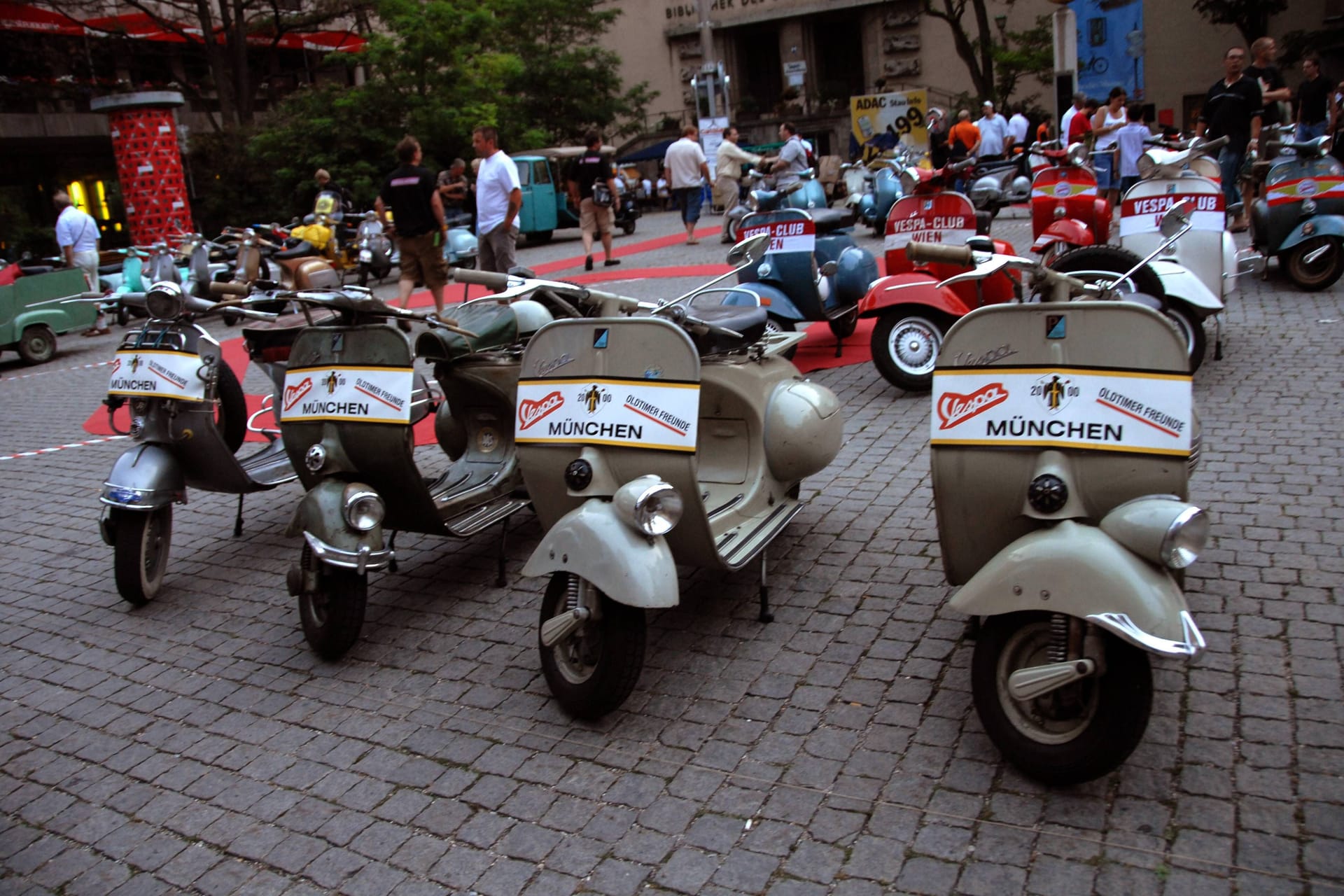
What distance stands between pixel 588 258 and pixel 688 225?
2.79m

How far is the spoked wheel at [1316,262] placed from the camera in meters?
8.59

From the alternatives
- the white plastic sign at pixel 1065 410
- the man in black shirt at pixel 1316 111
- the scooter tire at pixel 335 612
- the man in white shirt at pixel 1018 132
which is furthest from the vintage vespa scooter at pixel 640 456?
the man in white shirt at pixel 1018 132

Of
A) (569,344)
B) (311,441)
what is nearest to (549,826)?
(569,344)

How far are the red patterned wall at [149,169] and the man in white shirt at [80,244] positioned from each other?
10.2 ft

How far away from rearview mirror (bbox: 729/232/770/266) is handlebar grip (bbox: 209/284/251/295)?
7.95ft

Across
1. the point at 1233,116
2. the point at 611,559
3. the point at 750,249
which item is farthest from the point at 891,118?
the point at 611,559

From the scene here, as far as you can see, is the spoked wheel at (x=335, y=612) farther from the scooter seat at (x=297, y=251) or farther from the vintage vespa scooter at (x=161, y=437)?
the scooter seat at (x=297, y=251)

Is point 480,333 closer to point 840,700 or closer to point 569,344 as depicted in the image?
point 569,344

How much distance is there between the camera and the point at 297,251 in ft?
47.1

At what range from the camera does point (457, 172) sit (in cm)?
1759

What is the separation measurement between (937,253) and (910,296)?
3.06 m

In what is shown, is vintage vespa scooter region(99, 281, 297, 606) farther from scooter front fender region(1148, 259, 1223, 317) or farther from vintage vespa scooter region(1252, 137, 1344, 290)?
vintage vespa scooter region(1252, 137, 1344, 290)

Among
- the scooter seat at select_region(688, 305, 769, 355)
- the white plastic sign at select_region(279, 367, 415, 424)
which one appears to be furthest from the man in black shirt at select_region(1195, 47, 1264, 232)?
the white plastic sign at select_region(279, 367, 415, 424)

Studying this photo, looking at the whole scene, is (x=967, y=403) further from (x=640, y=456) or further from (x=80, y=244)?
(x=80, y=244)
